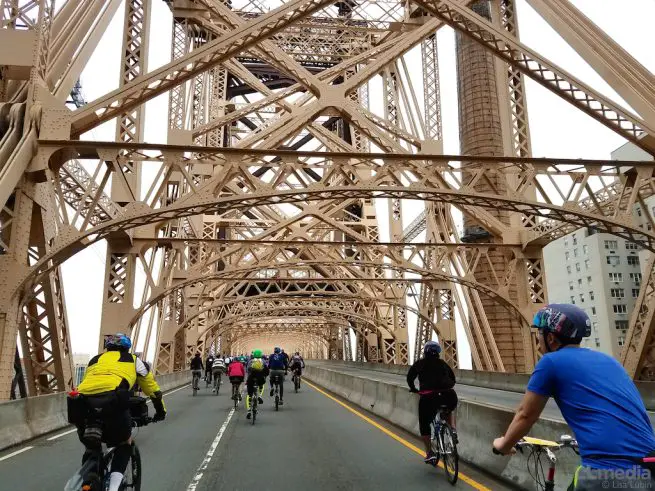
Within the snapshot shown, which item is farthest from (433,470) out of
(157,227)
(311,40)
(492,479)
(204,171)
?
(311,40)

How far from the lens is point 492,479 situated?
7.11 m

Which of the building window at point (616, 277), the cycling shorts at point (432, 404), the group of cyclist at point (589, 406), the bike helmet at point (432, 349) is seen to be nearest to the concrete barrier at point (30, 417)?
the cycling shorts at point (432, 404)

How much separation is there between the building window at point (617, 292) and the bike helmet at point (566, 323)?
210 ft

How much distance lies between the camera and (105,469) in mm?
4688

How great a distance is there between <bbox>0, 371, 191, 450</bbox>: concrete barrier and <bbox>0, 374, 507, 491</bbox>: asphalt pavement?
0.87 feet

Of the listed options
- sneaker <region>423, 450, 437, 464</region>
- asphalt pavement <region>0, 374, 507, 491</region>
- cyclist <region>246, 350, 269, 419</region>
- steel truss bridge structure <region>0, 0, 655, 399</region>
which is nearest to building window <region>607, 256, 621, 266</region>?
steel truss bridge structure <region>0, 0, 655, 399</region>

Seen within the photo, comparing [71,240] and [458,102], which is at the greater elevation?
[458,102]

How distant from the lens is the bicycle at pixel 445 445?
6777 mm

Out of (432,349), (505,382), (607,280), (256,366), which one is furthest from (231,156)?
(607,280)

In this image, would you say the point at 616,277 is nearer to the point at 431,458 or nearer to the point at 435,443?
the point at 431,458

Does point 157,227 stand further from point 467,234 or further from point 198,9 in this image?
point 467,234

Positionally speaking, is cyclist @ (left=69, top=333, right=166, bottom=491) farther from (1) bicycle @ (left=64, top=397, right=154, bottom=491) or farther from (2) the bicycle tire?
(2) the bicycle tire

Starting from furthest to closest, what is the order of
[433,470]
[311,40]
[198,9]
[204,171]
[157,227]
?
[311,40]
[204,171]
[157,227]
[198,9]
[433,470]

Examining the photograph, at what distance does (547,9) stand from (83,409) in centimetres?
1528
